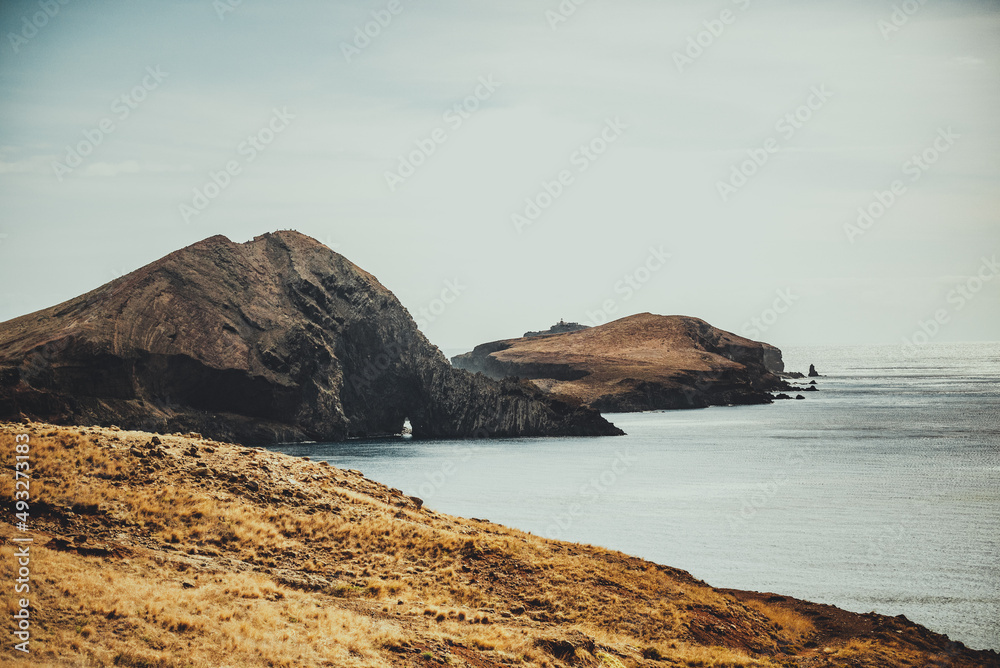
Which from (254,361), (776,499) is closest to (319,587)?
(776,499)

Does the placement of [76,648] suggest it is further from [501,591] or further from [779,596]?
[779,596]

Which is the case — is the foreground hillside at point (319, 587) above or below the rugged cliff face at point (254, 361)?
below

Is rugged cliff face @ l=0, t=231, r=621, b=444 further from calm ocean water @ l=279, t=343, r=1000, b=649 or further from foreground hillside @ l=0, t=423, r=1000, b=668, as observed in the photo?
foreground hillside @ l=0, t=423, r=1000, b=668

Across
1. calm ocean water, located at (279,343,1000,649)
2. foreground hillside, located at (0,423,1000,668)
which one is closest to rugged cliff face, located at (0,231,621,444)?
calm ocean water, located at (279,343,1000,649)

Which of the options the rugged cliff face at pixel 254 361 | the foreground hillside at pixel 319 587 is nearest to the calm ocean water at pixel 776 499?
the rugged cliff face at pixel 254 361

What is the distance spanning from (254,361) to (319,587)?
96405 mm

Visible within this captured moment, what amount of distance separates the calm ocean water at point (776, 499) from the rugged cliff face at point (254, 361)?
8146mm

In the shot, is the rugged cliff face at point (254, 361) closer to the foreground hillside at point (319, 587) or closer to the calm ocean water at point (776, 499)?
the calm ocean water at point (776, 499)

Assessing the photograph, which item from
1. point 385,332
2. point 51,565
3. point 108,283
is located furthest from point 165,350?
point 51,565

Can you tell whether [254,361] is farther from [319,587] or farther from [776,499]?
[319,587]

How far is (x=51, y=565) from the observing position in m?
21.8

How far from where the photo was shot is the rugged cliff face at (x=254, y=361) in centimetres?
10344

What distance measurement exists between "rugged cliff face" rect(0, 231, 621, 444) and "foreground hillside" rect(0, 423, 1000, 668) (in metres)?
73.6

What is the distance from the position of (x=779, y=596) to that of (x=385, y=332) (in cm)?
10705
